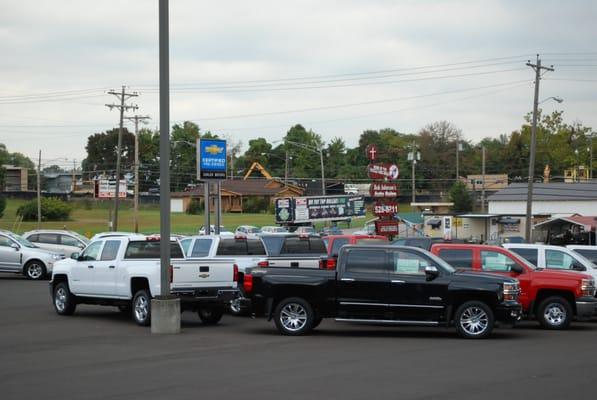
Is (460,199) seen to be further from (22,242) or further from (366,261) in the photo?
(366,261)

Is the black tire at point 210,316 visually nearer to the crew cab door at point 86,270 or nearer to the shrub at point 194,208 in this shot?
the crew cab door at point 86,270

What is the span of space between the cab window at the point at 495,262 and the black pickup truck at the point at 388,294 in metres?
2.03

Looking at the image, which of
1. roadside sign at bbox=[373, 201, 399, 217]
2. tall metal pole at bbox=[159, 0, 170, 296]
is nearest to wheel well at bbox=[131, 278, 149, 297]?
tall metal pole at bbox=[159, 0, 170, 296]

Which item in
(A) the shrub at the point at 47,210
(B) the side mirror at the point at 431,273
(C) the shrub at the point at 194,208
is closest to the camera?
(B) the side mirror at the point at 431,273

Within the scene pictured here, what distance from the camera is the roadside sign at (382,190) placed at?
4556cm

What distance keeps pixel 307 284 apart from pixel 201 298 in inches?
102

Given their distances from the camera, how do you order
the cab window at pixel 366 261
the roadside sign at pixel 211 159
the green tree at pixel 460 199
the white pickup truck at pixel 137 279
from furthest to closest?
1. the green tree at pixel 460 199
2. the roadside sign at pixel 211 159
3. the white pickup truck at pixel 137 279
4. the cab window at pixel 366 261

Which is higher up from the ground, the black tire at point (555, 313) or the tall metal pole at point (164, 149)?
the tall metal pole at point (164, 149)

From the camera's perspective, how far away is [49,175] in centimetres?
12100

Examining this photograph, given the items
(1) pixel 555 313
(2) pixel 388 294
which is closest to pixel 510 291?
(2) pixel 388 294

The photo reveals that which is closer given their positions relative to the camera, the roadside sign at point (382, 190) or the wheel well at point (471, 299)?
the wheel well at point (471, 299)

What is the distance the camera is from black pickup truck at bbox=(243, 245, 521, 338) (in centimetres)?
1600

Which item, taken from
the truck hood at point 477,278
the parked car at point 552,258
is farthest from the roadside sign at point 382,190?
the truck hood at point 477,278

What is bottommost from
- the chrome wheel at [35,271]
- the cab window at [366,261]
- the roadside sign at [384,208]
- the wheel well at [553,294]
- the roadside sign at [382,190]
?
the chrome wheel at [35,271]
